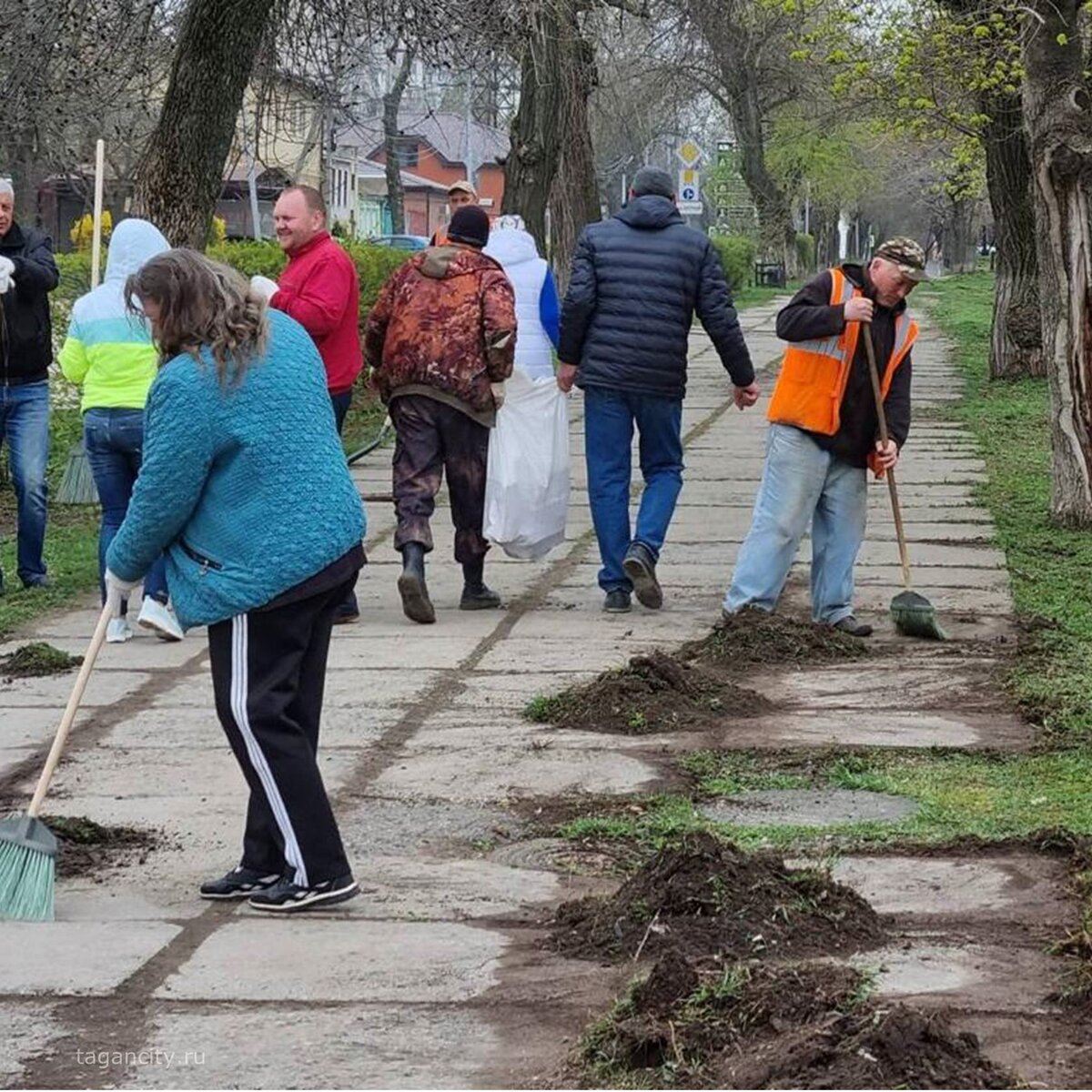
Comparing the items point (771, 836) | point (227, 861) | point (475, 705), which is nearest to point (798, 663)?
point (475, 705)

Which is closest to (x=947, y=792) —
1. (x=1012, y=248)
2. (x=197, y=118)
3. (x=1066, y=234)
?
(x=1066, y=234)

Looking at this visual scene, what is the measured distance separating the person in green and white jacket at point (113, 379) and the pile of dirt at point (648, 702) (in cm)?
210

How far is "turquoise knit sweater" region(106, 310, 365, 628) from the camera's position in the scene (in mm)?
5164

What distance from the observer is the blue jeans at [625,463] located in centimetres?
976

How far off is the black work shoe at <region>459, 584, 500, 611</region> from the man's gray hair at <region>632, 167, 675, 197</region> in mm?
1902

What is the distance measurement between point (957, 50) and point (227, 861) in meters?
14.8

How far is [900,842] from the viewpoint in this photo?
5758 mm

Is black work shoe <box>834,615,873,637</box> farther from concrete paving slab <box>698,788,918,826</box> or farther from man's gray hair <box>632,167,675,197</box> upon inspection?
concrete paving slab <box>698,788,918,826</box>

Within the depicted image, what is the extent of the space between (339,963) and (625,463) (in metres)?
5.21

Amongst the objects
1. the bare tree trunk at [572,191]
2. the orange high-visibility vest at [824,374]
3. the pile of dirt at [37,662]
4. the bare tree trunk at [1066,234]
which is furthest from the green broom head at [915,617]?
the bare tree trunk at [572,191]

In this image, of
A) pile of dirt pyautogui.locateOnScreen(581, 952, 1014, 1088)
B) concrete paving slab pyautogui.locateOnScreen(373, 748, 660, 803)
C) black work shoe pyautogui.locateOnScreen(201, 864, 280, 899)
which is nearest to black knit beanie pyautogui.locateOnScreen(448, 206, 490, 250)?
concrete paving slab pyautogui.locateOnScreen(373, 748, 660, 803)

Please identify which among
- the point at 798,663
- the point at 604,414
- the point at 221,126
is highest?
the point at 221,126

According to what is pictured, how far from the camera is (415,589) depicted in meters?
9.49

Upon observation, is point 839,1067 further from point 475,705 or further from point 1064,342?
point 1064,342
